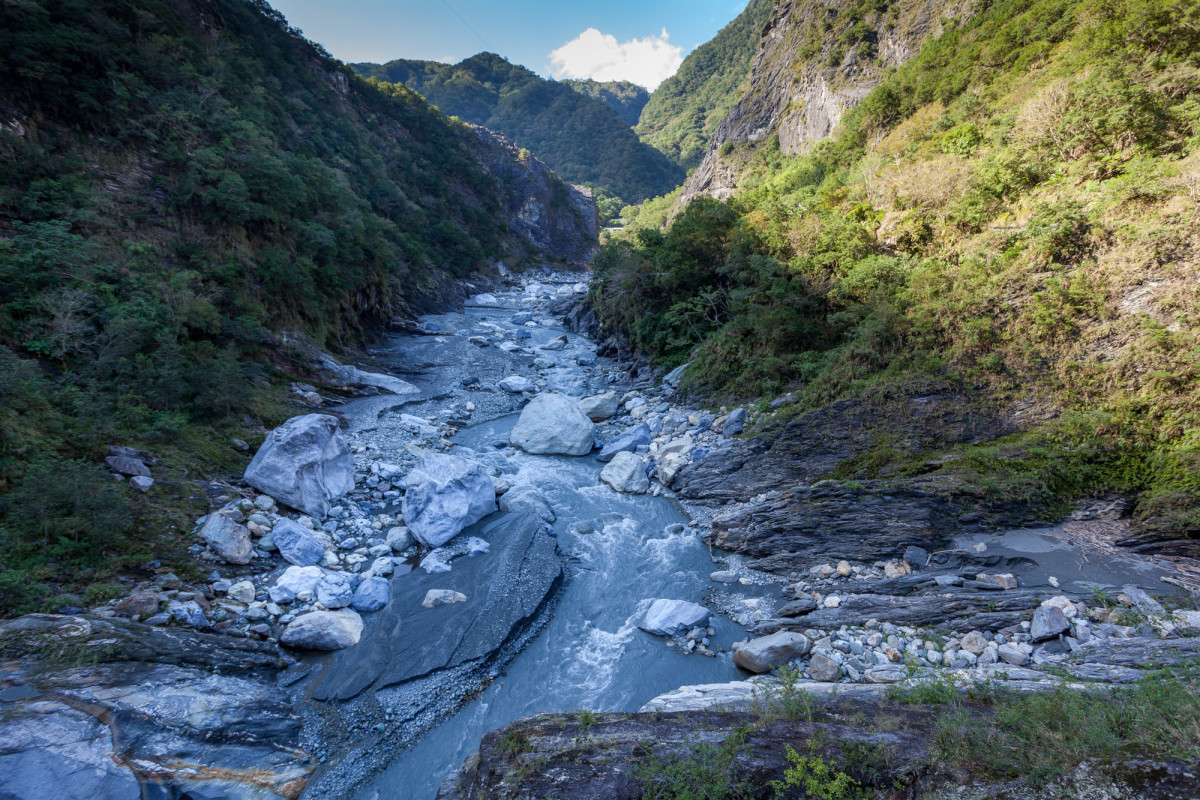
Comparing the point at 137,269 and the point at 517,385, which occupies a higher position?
the point at 137,269

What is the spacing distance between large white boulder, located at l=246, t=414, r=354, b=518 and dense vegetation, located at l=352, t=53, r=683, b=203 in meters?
84.9

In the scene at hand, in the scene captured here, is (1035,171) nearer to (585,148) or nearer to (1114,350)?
(1114,350)

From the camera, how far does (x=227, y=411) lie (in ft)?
32.1

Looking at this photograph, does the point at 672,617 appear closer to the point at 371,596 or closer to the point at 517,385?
the point at 371,596

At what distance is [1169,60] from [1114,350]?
6246 millimetres

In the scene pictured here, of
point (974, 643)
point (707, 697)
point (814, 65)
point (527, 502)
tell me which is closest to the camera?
point (707, 697)

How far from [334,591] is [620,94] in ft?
536

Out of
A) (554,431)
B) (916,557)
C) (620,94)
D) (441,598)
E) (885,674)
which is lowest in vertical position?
(885,674)

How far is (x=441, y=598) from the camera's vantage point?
23.2 ft

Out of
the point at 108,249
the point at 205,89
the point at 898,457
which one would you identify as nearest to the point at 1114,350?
the point at 898,457

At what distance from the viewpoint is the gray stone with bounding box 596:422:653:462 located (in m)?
12.1

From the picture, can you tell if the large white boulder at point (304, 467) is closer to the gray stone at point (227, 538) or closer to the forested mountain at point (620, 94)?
the gray stone at point (227, 538)

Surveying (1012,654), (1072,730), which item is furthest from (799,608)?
(1072,730)

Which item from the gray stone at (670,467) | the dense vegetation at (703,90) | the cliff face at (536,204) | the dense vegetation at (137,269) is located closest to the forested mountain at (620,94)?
the dense vegetation at (703,90)
